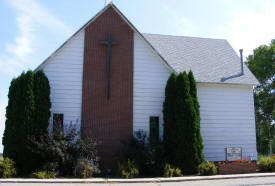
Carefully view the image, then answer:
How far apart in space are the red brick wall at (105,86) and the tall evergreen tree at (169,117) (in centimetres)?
185

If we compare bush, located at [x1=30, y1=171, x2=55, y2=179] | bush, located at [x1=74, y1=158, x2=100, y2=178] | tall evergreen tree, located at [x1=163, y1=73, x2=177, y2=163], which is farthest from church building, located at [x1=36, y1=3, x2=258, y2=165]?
bush, located at [x1=30, y1=171, x2=55, y2=179]

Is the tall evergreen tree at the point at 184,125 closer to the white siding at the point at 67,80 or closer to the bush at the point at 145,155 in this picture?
the bush at the point at 145,155

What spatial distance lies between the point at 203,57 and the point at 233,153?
21.4 ft

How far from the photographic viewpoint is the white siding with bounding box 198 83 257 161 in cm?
1443

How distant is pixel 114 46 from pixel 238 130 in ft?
28.2

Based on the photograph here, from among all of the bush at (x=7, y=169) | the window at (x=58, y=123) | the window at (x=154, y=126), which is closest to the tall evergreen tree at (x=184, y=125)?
the window at (x=154, y=126)

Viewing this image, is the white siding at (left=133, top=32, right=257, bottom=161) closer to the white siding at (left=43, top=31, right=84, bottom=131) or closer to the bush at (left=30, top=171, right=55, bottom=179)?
the white siding at (left=43, top=31, right=84, bottom=131)

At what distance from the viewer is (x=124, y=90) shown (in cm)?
1370

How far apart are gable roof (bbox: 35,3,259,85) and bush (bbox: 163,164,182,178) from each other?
200 inches

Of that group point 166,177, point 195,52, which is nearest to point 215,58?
point 195,52

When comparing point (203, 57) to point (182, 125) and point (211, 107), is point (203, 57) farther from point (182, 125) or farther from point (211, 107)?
point (182, 125)

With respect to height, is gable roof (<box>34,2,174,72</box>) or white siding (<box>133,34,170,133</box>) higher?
gable roof (<box>34,2,174,72</box>)

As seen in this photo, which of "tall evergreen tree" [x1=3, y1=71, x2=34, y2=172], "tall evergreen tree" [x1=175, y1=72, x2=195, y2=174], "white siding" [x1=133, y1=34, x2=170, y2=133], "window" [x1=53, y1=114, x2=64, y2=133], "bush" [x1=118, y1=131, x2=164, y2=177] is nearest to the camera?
"tall evergreen tree" [x1=3, y1=71, x2=34, y2=172]

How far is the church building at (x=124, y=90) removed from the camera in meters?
13.2
